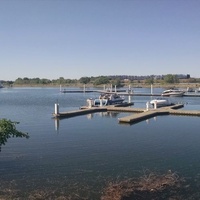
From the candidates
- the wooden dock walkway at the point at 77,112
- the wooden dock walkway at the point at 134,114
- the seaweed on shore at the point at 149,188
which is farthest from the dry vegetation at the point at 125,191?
the wooden dock walkway at the point at 77,112

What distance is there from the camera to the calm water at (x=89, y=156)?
1495 cm

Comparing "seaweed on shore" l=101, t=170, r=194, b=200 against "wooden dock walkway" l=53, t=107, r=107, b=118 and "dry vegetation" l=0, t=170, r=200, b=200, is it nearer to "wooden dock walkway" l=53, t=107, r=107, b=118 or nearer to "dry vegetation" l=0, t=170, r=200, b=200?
"dry vegetation" l=0, t=170, r=200, b=200

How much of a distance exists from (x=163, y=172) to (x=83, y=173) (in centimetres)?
415

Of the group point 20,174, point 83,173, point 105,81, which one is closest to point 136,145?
point 83,173

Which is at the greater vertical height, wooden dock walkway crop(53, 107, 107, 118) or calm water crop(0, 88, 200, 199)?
wooden dock walkway crop(53, 107, 107, 118)

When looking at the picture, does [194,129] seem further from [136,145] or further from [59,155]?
[59,155]

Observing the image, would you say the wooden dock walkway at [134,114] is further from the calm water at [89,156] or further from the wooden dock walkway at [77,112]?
the calm water at [89,156]

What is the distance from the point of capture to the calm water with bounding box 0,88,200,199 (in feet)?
49.0

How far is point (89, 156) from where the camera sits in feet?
64.8

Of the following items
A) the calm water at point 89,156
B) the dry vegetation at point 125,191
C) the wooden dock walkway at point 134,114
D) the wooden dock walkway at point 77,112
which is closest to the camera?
the dry vegetation at point 125,191

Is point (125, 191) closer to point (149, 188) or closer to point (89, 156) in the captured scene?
point (149, 188)

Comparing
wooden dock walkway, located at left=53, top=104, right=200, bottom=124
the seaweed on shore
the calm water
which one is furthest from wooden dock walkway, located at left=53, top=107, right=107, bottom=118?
the seaweed on shore

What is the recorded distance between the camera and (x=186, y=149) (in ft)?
70.9

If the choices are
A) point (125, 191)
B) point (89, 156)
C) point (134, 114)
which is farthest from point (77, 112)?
point (125, 191)
